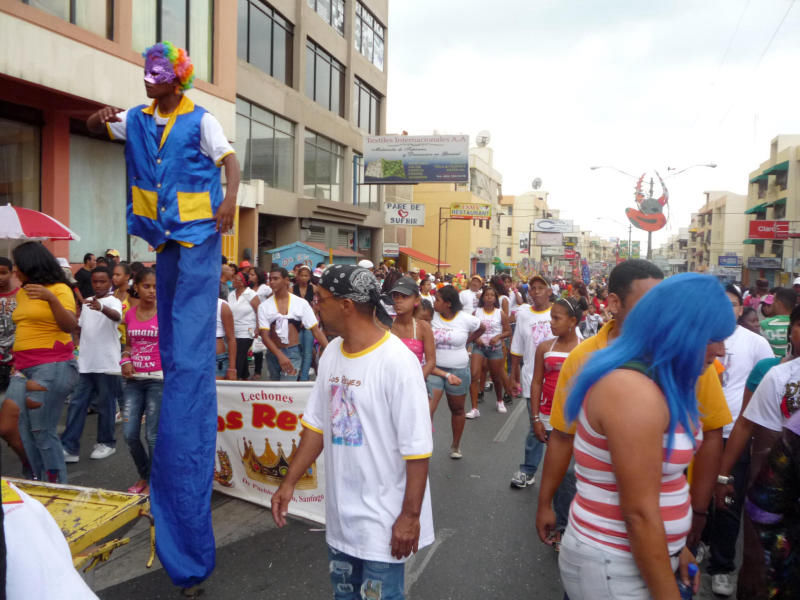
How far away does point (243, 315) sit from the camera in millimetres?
8414

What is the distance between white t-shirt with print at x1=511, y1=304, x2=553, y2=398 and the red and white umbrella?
6891mm

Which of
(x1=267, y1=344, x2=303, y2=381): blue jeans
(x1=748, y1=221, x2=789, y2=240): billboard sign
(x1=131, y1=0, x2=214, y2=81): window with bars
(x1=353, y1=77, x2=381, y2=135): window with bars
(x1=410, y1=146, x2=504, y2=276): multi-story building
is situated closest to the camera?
(x1=267, y1=344, x2=303, y2=381): blue jeans

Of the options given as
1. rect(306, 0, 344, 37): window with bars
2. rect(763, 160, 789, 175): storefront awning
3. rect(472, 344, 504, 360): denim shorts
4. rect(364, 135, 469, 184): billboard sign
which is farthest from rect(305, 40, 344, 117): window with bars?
rect(763, 160, 789, 175): storefront awning

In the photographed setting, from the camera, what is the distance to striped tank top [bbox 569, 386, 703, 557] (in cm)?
188

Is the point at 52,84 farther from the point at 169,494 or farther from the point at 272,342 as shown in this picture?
the point at 169,494

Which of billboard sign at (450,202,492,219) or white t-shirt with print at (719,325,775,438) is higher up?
billboard sign at (450,202,492,219)

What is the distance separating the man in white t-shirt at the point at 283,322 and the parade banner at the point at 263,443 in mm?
2279

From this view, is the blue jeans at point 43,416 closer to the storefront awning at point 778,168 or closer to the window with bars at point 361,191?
the window with bars at point 361,191

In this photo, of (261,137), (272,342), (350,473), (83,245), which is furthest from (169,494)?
(261,137)

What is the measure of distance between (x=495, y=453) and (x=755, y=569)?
432cm

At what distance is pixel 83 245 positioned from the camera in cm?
1306

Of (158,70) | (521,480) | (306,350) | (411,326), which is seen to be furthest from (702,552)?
(306,350)

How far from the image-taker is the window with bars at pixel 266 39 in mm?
Answer: 20984

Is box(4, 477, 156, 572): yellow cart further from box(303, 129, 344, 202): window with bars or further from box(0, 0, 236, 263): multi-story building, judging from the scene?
box(303, 129, 344, 202): window with bars
